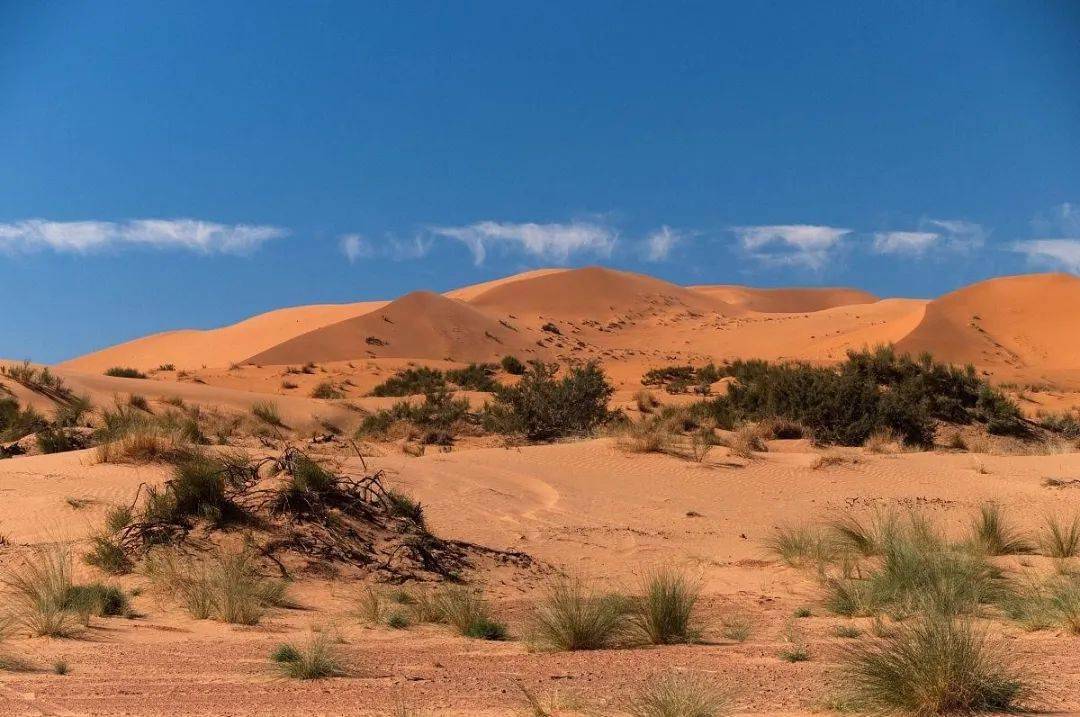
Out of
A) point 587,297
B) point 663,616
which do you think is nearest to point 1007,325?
point 587,297

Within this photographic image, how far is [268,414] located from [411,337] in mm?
33409

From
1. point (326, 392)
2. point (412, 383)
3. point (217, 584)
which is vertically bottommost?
point (217, 584)

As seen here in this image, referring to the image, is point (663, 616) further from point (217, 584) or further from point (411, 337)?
point (411, 337)

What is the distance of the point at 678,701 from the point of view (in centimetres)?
482

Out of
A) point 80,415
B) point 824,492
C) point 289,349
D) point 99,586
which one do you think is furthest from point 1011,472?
point 289,349

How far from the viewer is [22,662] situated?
6.15m

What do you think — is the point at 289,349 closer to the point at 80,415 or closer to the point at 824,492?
the point at 80,415

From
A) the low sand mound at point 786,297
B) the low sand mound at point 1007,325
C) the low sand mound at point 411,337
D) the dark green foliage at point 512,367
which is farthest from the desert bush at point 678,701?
the low sand mound at point 786,297

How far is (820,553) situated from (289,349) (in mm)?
45764

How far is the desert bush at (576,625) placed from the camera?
7066 mm

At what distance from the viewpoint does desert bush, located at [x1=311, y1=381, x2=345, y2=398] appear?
117ft

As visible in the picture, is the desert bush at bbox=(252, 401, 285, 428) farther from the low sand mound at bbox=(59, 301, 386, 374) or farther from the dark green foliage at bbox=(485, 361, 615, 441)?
the low sand mound at bbox=(59, 301, 386, 374)

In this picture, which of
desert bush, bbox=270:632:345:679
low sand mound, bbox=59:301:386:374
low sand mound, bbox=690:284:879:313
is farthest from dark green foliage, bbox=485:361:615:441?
low sand mound, bbox=690:284:879:313

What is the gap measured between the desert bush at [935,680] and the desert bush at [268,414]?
21.1 m
